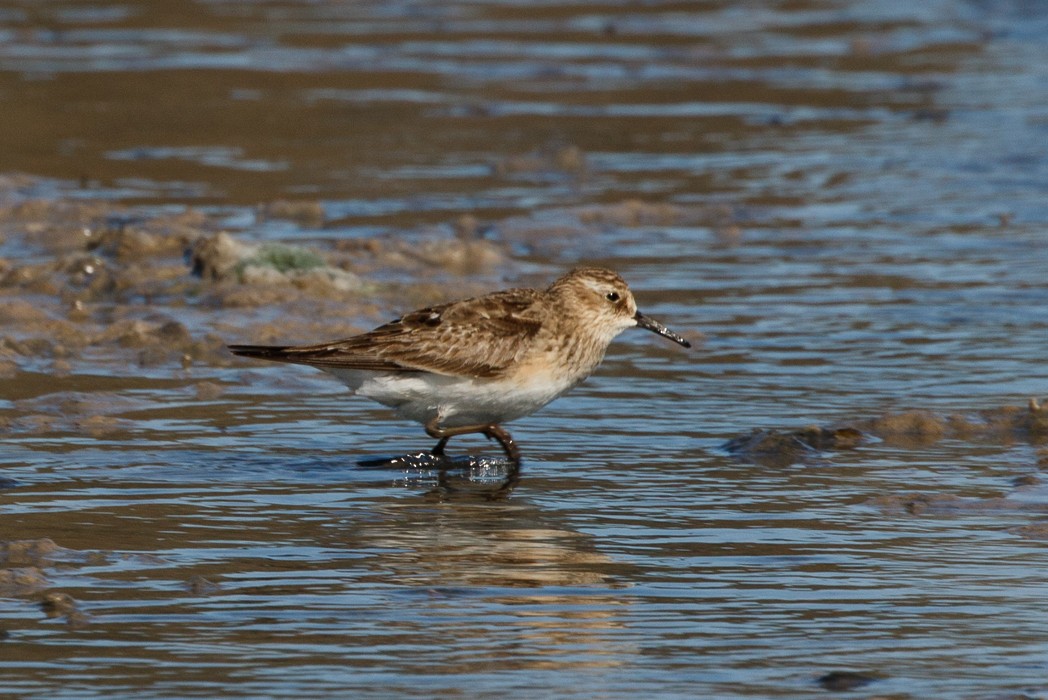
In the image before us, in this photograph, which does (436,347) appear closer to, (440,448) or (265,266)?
(440,448)

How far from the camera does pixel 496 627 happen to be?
18.5 ft

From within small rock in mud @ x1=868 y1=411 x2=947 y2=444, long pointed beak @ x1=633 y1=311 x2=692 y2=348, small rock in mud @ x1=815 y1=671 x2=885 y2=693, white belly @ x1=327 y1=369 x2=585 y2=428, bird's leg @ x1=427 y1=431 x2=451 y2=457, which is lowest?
small rock in mud @ x1=815 y1=671 x2=885 y2=693

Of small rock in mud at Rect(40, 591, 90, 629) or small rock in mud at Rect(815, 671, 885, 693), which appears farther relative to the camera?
small rock in mud at Rect(40, 591, 90, 629)

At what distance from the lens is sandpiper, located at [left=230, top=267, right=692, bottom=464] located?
792cm

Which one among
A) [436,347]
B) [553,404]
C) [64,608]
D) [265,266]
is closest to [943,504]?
[436,347]

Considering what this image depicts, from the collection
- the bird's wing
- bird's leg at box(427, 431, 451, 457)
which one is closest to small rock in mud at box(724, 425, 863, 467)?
the bird's wing

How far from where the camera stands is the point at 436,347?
26.2 feet

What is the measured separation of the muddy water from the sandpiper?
0.93 feet

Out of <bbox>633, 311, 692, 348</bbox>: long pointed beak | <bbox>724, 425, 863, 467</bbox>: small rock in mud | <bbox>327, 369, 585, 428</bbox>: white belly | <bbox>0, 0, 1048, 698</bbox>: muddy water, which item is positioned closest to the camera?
<bbox>0, 0, 1048, 698</bbox>: muddy water

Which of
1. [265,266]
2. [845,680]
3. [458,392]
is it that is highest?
[265,266]

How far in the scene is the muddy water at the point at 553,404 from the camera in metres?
5.53

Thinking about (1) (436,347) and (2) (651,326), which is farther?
(2) (651,326)

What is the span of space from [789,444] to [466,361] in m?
1.39

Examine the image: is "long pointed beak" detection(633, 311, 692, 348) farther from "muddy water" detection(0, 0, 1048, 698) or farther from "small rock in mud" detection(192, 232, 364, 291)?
"small rock in mud" detection(192, 232, 364, 291)
